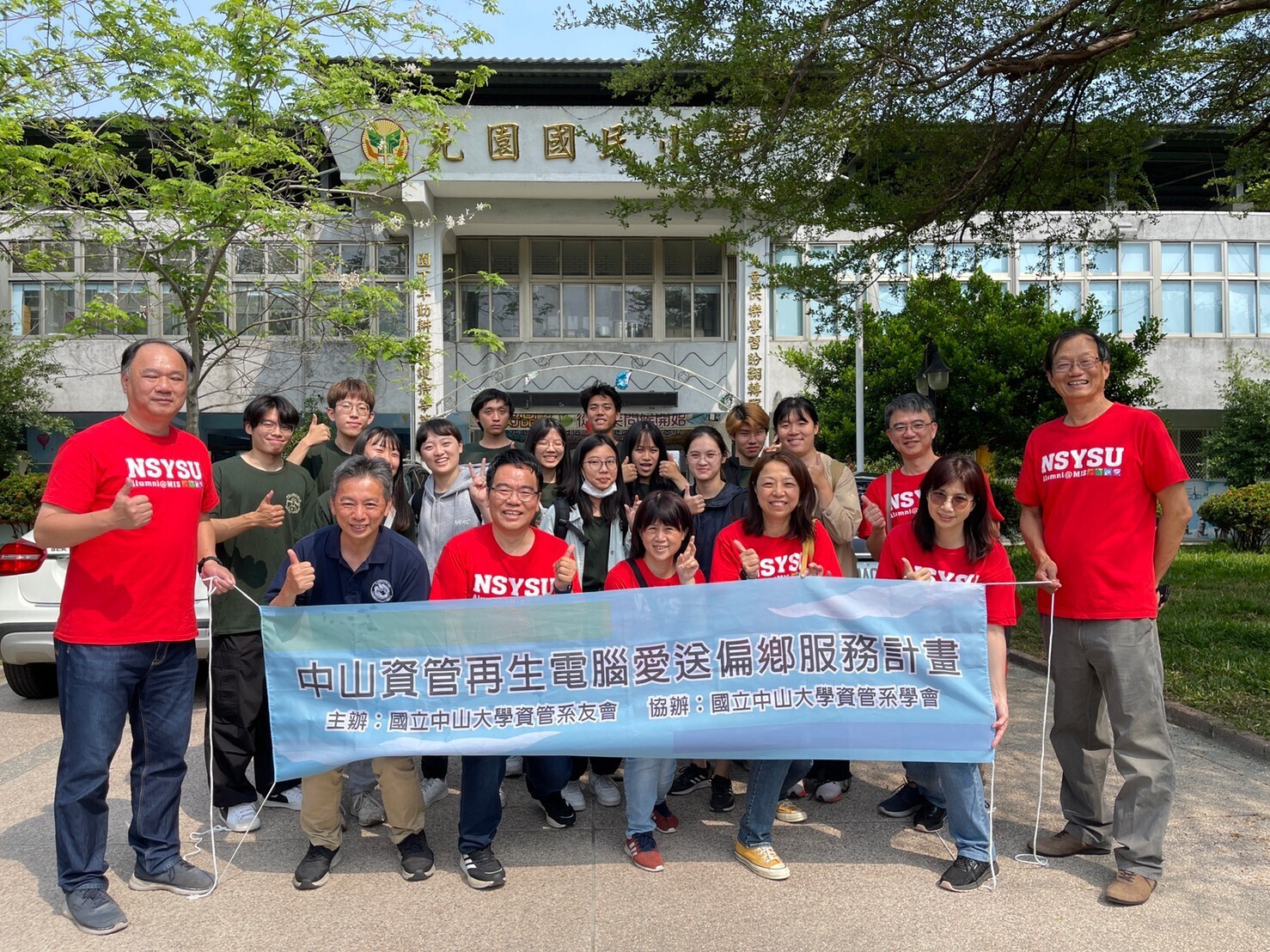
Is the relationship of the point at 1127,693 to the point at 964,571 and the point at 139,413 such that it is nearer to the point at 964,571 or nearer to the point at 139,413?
the point at 964,571

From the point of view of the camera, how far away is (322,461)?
17.4ft

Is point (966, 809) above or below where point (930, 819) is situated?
above

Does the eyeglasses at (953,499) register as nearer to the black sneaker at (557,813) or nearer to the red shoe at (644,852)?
the red shoe at (644,852)

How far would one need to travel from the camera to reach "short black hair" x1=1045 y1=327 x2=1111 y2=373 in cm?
397

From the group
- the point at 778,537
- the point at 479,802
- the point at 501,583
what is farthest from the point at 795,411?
the point at 479,802

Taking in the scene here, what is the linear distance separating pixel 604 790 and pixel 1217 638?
6.59 metres

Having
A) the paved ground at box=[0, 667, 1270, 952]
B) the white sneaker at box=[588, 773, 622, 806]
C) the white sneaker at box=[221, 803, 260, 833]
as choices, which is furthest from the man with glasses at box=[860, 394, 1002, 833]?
the white sneaker at box=[221, 803, 260, 833]

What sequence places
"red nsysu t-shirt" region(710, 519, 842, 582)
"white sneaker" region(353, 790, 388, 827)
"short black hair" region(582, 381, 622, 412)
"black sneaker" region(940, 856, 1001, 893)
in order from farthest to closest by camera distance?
"short black hair" region(582, 381, 622, 412) → "white sneaker" region(353, 790, 388, 827) → "red nsysu t-shirt" region(710, 519, 842, 582) → "black sneaker" region(940, 856, 1001, 893)

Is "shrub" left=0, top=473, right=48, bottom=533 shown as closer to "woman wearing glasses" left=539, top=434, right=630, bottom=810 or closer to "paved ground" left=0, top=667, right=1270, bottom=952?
"paved ground" left=0, top=667, right=1270, bottom=952

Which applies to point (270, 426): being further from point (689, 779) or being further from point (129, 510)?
point (689, 779)

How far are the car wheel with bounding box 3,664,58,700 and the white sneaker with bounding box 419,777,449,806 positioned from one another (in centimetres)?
378

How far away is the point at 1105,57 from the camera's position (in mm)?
6777

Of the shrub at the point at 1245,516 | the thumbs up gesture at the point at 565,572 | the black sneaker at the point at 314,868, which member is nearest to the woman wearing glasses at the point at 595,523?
the thumbs up gesture at the point at 565,572

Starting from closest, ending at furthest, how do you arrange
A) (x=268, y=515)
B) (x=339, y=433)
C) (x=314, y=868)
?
(x=314, y=868)
(x=268, y=515)
(x=339, y=433)
